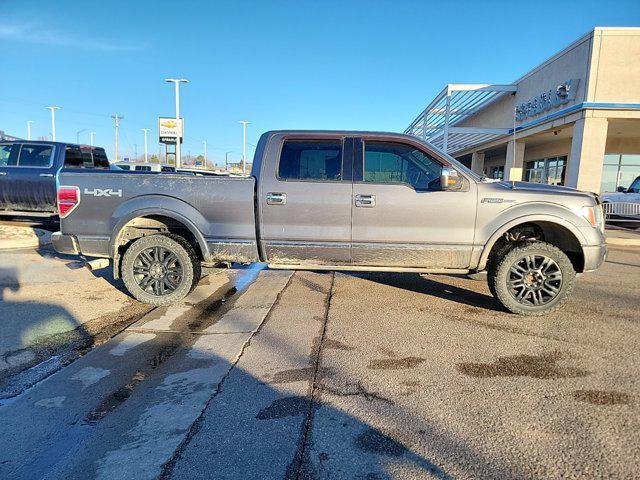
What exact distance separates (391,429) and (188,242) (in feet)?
11.3

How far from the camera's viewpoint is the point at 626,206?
13625 mm

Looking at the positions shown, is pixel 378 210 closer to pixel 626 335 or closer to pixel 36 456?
pixel 626 335

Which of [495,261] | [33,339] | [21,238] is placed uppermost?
[495,261]

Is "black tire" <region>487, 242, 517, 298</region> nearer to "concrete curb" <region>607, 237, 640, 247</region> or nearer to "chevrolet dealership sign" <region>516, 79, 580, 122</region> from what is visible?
"concrete curb" <region>607, 237, 640, 247</region>

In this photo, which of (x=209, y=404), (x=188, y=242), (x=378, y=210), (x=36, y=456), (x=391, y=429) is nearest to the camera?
(x=36, y=456)

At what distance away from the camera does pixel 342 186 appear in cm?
464

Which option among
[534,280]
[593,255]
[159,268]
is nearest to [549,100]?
[593,255]

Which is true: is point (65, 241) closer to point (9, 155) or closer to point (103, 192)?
point (103, 192)

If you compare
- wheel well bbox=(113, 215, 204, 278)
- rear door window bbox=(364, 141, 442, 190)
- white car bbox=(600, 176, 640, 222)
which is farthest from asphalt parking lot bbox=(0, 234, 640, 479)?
white car bbox=(600, 176, 640, 222)

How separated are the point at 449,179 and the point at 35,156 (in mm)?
10240

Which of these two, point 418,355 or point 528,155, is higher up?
point 528,155

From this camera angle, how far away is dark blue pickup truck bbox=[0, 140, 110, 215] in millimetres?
9633

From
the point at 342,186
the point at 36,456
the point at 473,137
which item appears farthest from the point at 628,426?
the point at 473,137

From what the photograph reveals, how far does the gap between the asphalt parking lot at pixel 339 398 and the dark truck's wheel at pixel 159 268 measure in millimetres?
333
